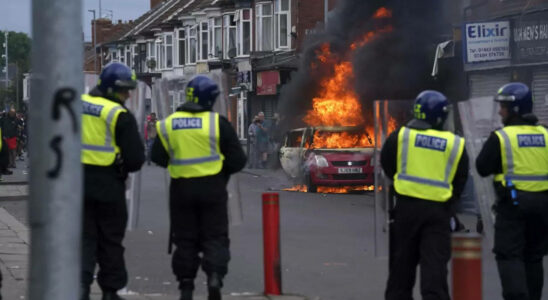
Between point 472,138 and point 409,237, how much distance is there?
4.40ft

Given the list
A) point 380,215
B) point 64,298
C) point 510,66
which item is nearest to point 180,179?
point 380,215

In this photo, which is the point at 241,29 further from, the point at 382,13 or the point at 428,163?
the point at 428,163

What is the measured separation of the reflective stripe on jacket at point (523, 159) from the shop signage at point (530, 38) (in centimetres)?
1733

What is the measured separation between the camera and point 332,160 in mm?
22047

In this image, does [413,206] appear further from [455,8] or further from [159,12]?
[159,12]

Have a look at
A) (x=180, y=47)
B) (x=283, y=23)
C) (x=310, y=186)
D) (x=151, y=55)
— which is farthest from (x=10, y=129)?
(x=151, y=55)

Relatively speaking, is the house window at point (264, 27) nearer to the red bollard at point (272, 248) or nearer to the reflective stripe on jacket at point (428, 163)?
the red bollard at point (272, 248)

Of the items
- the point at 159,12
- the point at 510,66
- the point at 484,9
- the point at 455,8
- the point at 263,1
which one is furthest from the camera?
the point at 159,12

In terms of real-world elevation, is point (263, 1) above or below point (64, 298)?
above

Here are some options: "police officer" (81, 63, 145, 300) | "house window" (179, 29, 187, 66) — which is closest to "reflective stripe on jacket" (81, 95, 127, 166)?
"police officer" (81, 63, 145, 300)

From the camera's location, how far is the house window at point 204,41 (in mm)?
61444

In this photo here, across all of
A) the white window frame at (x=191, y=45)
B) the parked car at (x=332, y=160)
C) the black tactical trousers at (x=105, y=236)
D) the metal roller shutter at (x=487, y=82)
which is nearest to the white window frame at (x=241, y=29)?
the white window frame at (x=191, y=45)

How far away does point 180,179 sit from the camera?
7812mm

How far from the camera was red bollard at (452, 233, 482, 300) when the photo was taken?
5527 millimetres
